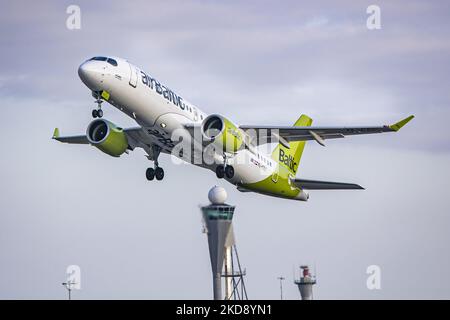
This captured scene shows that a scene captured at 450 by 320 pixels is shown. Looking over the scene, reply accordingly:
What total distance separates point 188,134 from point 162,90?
9.74 ft

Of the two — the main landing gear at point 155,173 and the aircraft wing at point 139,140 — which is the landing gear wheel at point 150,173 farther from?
the aircraft wing at point 139,140

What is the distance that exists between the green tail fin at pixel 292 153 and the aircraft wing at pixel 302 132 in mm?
4852

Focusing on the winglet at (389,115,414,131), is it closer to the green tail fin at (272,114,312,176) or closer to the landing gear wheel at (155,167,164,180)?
the green tail fin at (272,114,312,176)

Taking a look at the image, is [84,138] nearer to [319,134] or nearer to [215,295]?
[319,134]

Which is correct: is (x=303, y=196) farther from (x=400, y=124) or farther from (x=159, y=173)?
(x=400, y=124)

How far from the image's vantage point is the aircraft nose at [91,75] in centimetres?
4747

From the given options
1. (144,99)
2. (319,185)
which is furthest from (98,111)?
(319,185)

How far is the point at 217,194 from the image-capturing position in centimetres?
8588

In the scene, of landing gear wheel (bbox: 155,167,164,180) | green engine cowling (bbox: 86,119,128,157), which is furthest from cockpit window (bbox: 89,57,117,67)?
A: landing gear wheel (bbox: 155,167,164,180)

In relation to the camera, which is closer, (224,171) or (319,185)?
(224,171)

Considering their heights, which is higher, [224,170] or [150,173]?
[150,173]

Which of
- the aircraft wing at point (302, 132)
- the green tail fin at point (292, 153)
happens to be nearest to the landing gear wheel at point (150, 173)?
the aircraft wing at point (302, 132)
